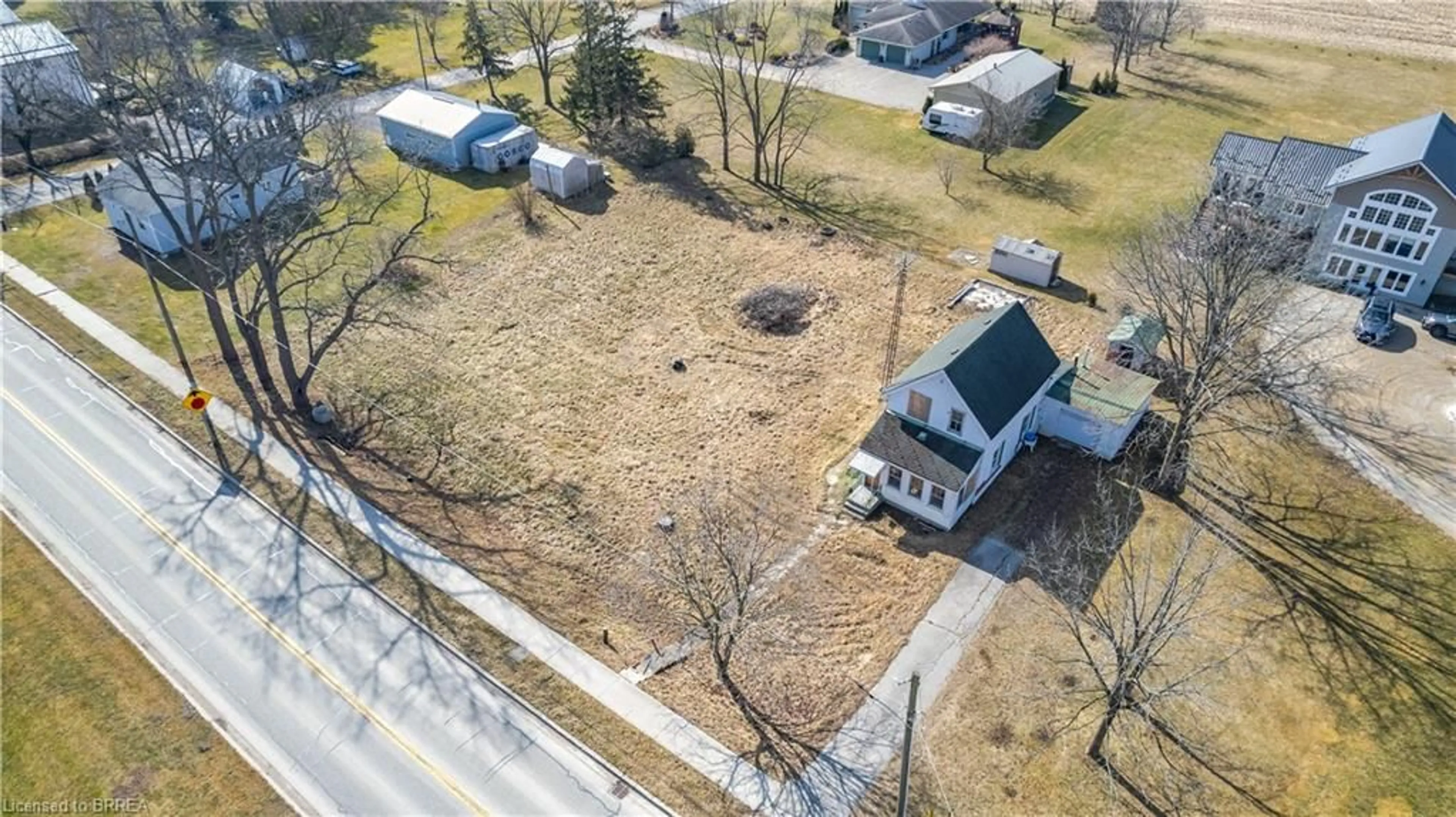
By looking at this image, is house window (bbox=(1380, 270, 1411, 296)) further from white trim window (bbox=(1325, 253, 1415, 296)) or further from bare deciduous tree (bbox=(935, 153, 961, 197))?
bare deciduous tree (bbox=(935, 153, 961, 197))

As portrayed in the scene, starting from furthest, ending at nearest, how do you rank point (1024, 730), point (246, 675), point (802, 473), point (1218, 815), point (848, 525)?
1. point (802, 473)
2. point (848, 525)
3. point (246, 675)
4. point (1024, 730)
5. point (1218, 815)

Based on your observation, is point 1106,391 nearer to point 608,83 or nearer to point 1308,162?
point 1308,162

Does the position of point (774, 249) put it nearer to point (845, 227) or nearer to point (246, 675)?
point (845, 227)

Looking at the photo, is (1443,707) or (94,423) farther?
(94,423)

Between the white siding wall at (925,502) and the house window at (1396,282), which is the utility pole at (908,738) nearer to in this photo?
the white siding wall at (925,502)

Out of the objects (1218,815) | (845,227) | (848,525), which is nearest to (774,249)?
(845,227)
